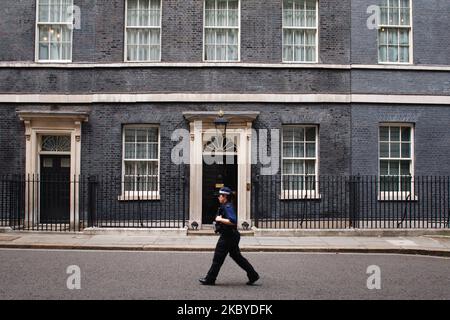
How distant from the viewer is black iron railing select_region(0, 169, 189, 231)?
16.8m

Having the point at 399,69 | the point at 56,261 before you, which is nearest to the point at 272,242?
the point at 56,261

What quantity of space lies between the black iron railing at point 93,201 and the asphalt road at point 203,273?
13.3ft

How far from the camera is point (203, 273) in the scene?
394 inches

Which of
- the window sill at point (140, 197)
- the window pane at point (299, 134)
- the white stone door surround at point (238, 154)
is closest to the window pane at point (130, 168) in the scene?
the window sill at point (140, 197)

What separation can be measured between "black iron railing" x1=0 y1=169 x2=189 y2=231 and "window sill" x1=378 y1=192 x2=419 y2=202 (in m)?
6.50

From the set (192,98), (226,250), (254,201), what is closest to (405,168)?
(254,201)

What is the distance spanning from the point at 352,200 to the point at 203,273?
837 centimetres

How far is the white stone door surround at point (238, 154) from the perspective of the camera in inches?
659

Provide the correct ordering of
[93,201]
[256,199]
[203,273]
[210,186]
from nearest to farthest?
[203,273], [256,199], [93,201], [210,186]

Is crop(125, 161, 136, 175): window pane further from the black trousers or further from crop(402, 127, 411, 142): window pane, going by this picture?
crop(402, 127, 411, 142): window pane

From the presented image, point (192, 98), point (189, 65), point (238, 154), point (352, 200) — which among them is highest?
point (189, 65)

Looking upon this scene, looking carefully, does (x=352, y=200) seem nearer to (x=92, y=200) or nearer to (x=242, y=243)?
(x=242, y=243)

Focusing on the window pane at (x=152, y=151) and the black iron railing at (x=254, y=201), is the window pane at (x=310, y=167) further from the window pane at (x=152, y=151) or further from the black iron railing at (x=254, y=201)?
the window pane at (x=152, y=151)

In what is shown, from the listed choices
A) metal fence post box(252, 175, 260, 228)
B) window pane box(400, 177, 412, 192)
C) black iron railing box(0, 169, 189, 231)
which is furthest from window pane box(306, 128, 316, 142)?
black iron railing box(0, 169, 189, 231)
